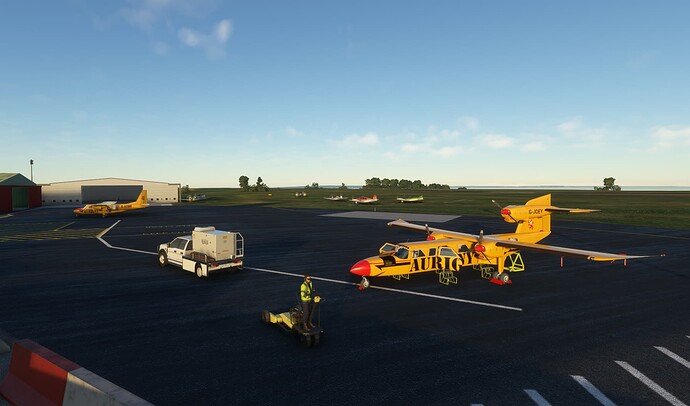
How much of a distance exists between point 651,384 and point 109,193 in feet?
369

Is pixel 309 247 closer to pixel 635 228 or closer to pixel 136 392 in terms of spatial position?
pixel 136 392

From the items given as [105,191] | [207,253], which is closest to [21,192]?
[105,191]

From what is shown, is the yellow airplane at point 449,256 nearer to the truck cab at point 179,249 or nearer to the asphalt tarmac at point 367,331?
the asphalt tarmac at point 367,331

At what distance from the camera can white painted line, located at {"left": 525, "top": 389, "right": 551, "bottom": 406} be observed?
9582 millimetres

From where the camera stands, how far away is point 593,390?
10.2m

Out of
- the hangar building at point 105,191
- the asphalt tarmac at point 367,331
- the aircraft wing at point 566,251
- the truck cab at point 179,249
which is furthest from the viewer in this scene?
the hangar building at point 105,191

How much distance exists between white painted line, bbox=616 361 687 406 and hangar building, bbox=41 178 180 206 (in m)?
96.0

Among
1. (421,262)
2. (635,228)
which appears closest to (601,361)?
(421,262)

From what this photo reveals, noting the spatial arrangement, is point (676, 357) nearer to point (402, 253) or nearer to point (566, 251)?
point (566, 251)

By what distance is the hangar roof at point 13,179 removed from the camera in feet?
250

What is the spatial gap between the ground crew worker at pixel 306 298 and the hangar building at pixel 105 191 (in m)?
89.2

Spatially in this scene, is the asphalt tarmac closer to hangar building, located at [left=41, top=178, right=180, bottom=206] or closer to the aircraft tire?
the aircraft tire

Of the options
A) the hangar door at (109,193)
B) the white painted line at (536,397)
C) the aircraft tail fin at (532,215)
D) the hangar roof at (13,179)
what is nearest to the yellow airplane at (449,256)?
the aircraft tail fin at (532,215)

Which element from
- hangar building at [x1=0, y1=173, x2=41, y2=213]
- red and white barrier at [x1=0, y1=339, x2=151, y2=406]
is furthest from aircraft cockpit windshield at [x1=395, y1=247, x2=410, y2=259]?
hangar building at [x1=0, y1=173, x2=41, y2=213]
